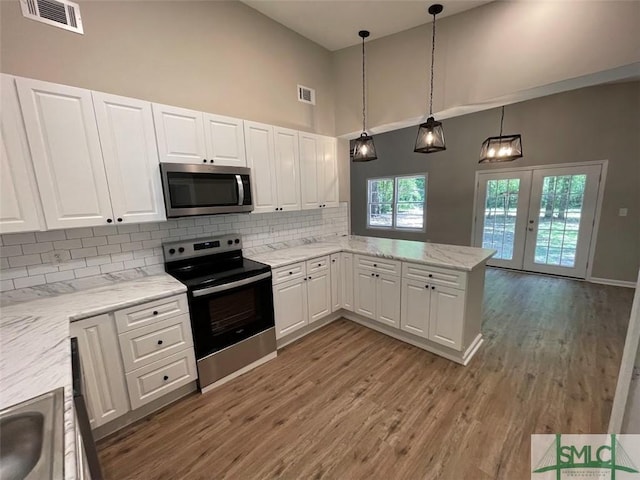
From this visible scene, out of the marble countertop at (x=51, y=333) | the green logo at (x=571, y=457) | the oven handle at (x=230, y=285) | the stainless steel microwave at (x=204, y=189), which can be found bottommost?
the green logo at (x=571, y=457)

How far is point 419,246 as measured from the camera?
3098 millimetres

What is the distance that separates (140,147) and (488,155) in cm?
337

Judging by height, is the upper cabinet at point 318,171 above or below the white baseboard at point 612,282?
above

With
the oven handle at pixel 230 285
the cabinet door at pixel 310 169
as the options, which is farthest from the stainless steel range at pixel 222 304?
the cabinet door at pixel 310 169

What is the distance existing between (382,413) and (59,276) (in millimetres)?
2583

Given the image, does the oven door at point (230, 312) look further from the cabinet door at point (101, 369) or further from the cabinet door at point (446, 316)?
the cabinet door at point (446, 316)

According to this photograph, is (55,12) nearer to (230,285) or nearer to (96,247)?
(96,247)

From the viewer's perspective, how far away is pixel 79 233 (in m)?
1.96

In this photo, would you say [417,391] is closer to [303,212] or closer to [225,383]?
[225,383]

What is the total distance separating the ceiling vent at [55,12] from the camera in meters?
1.70

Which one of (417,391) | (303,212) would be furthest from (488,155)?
(417,391)

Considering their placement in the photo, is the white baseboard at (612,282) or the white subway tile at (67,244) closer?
the white subway tile at (67,244)

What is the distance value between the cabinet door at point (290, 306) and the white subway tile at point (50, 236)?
1653 mm

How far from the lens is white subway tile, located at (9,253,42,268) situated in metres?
1.76
